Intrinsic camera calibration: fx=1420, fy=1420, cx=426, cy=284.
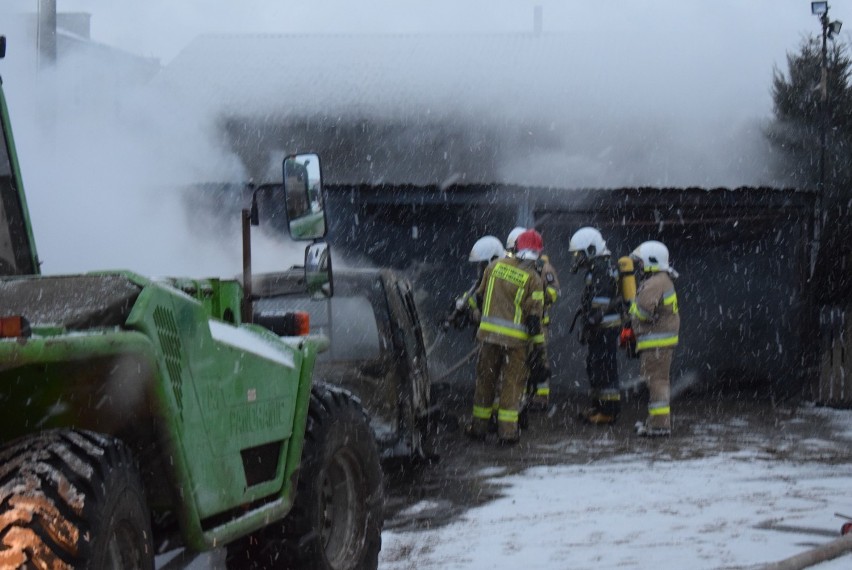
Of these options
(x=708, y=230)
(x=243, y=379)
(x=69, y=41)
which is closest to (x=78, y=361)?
(x=243, y=379)

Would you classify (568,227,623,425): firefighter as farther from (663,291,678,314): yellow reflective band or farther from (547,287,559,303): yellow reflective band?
(663,291,678,314): yellow reflective band

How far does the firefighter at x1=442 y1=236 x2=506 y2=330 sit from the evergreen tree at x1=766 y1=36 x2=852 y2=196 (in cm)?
479

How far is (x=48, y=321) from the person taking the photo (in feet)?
12.6

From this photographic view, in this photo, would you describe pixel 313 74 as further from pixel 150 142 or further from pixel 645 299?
pixel 645 299

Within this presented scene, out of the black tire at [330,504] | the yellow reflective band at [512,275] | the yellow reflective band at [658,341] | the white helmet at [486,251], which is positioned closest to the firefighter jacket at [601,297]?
the yellow reflective band at [658,341]

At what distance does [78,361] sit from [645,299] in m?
9.39

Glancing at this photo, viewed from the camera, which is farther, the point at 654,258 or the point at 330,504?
the point at 654,258

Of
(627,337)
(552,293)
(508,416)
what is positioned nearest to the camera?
(508,416)

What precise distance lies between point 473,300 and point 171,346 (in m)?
9.70

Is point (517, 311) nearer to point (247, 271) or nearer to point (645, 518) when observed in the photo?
point (645, 518)

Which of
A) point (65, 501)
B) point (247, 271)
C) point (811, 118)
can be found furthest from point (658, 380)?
point (65, 501)

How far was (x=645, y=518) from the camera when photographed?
820cm

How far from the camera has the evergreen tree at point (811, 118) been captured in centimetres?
1733

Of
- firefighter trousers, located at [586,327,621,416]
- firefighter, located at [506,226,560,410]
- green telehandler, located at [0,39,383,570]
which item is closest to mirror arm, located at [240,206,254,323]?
green telehandler, located at [0,39,383,570]
